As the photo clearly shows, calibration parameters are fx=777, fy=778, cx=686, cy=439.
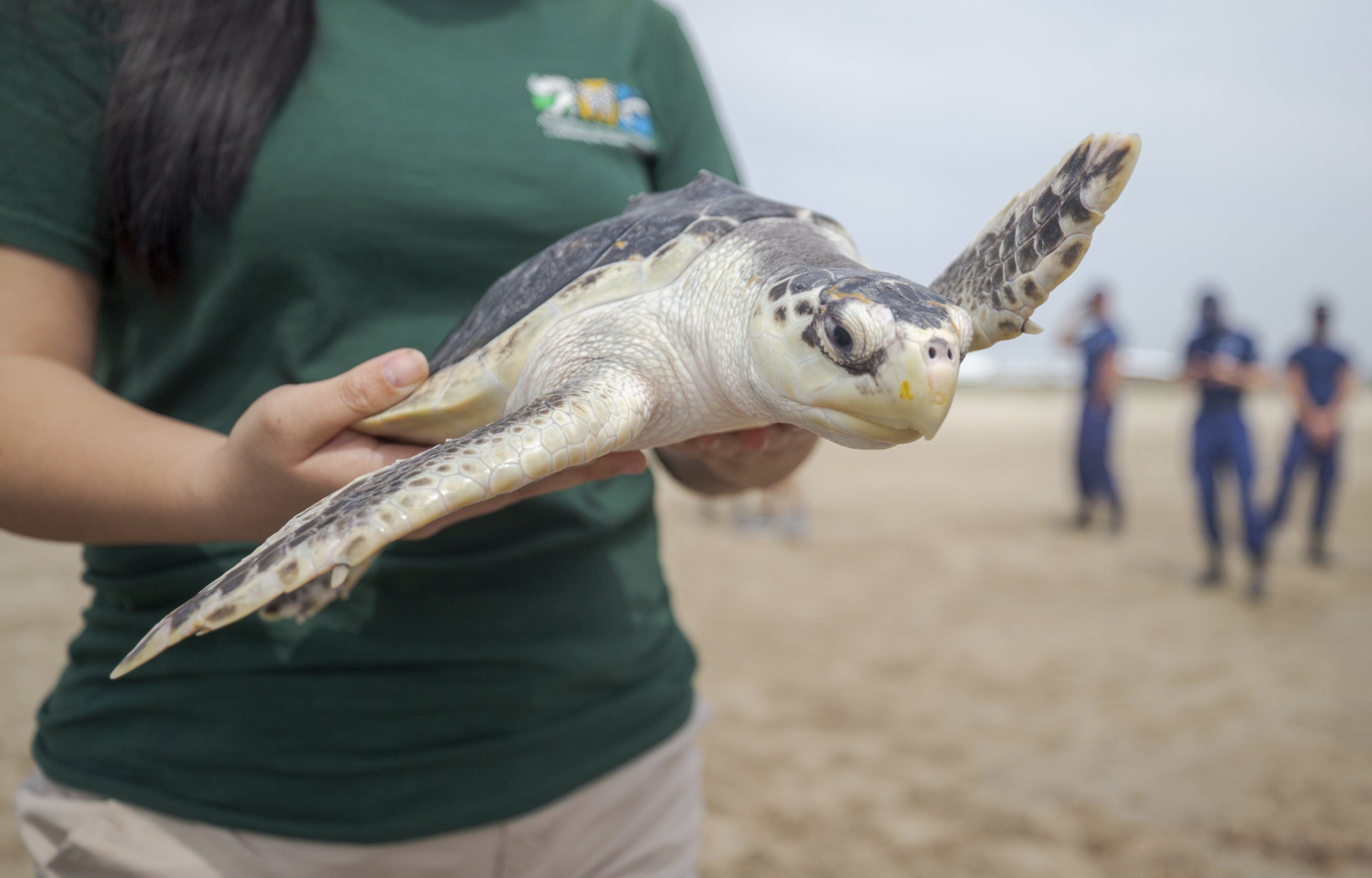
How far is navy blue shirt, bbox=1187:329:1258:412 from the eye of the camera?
15.6 feet

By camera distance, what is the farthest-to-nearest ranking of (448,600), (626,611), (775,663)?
(775,663), (626,611), (448,600)

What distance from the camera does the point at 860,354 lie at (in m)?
0.75

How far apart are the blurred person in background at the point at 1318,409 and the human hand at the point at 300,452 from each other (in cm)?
616

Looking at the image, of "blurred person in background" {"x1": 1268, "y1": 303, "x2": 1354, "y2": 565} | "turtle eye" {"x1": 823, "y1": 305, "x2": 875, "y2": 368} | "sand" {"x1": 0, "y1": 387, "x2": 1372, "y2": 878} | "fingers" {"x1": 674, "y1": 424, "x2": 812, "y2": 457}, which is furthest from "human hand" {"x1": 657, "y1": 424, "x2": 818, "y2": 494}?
"blurred person in background" {"x1": 1268, "y1": 303, "x2": 1354, "y2": 565}

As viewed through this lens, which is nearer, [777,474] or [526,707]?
[526,707]

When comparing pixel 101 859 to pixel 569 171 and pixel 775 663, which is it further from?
pixel 775 663

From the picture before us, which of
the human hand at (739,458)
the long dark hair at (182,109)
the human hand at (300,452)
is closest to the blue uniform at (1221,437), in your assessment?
the human hand at (739,458)

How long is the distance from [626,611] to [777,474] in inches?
13.0

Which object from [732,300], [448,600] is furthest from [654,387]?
[448,600]

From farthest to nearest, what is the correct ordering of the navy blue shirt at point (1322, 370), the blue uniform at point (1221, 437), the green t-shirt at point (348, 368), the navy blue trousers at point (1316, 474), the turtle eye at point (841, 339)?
the navy blue shirt at point (1322, 370)
the navy blue trousers at point (1316, 474)
the blue uniform at point (1221, 437)
the green t-shirt at point (348, 368)
the turtle eye at point (841, 339)

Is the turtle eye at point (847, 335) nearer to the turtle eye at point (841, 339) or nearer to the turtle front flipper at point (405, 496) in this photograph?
the turtle eye at point (841, 339)

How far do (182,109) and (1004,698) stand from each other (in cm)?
320

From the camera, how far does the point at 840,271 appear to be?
835 mm

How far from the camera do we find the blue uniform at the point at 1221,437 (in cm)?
461
